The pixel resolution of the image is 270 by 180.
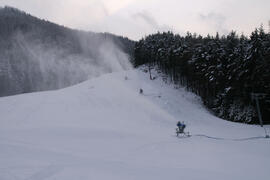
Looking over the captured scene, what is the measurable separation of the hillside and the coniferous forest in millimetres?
56006

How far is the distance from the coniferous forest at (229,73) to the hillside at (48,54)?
56.0 m

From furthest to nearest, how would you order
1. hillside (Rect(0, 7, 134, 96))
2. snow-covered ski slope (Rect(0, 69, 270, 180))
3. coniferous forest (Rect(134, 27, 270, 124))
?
hillside (Rect(0, 7, 134, 96)), coniferous forest (Rect(134, 27, 270, 124)), snow-covered ski slope (Rect(0, 69, 270, 180))

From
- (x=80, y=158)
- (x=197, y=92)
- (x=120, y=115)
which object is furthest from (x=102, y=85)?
(x=80, y=158)

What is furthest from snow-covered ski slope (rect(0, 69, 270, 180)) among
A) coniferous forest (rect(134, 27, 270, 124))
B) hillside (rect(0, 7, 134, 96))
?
hillside (rect(0, 7, 134, 96))

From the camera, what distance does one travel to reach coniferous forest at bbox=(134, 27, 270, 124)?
31.4m

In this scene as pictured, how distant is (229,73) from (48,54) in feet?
402

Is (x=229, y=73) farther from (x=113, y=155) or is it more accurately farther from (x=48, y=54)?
(x=48, y=54)

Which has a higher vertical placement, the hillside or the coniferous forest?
the hillside

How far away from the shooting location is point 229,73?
122 feet

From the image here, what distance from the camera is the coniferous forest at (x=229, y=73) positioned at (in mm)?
31422

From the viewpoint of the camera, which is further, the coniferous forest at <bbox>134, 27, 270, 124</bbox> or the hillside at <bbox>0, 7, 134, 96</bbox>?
the hillside at <bbox>0, 7, 134, 96</bbox>

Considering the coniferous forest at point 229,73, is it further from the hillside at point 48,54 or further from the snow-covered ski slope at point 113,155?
the hillside at point 48,54

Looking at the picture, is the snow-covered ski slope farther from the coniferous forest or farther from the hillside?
the hillside

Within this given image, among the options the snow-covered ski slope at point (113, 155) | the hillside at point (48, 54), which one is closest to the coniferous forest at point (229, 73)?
the snow-covered ski slope at point (113, 155)
